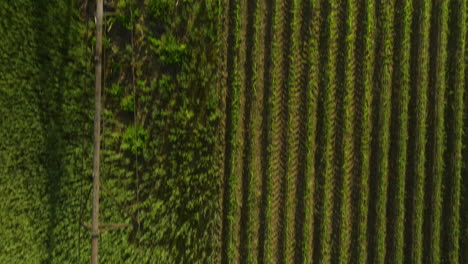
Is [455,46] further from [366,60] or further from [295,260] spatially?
[295,260]

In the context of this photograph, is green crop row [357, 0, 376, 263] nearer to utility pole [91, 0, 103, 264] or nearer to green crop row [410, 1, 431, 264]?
green crop row [410, 1, 431, 264]

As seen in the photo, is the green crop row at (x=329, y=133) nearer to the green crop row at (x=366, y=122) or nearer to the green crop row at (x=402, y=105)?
the green crop row at (x=366, y=122)

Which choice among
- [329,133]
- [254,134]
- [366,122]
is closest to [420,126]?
[366,122]

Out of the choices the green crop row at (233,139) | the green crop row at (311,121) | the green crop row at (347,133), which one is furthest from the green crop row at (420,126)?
the green crop row at (233,139)

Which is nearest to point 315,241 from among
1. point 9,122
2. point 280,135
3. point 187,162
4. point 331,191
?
point 331,191

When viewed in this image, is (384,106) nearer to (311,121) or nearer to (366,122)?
(366,122)

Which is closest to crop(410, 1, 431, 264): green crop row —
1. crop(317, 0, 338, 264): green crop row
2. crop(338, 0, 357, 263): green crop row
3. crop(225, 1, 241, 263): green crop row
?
crop(338, 0, 357, 263): green crop row
